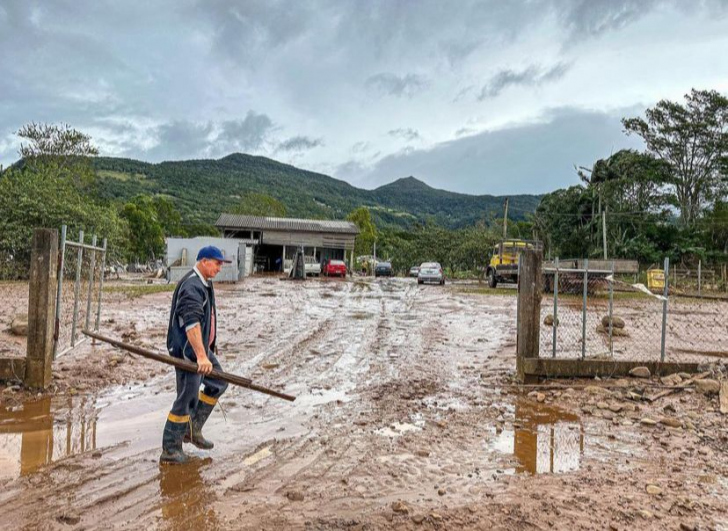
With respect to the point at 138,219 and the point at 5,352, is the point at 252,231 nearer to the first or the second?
the point at 138,219

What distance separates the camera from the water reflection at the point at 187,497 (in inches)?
124

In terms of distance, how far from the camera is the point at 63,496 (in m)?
3.42

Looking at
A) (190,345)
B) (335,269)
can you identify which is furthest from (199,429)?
(335,269)

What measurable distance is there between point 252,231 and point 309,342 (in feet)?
117

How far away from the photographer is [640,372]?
6.85 meters

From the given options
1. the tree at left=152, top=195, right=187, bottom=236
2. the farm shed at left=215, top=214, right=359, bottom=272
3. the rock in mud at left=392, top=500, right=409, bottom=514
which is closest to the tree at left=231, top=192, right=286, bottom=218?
the tree at left=152, top=195, right=187, bottom=236

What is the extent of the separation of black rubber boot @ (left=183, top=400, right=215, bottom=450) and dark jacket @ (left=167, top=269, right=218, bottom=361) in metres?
0.52

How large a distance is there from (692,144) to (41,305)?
1809 inches

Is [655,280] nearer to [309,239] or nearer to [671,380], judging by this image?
[671,380]

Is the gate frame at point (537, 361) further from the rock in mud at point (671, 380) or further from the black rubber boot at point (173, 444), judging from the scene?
the black rubber boot at point (173, 444)

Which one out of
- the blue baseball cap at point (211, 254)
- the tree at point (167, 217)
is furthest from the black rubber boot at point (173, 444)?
the tree at point (167, 217)

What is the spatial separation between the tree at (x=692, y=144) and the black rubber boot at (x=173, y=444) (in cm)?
4234

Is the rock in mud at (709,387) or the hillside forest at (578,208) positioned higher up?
the hillside forest at (578,208)

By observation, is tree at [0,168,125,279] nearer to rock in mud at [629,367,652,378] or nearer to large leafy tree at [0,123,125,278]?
large leafy tree at [0,123,125,278]
